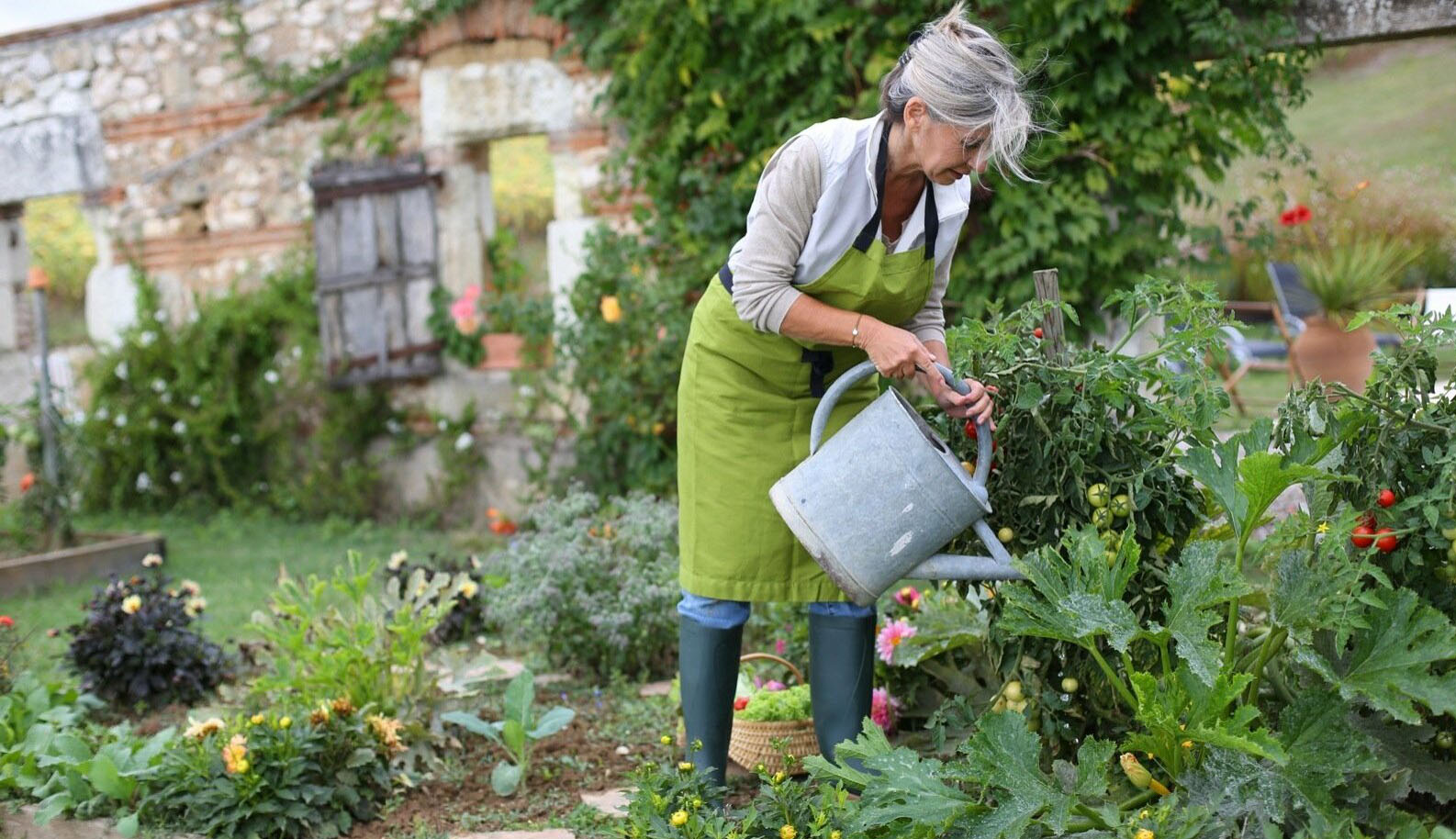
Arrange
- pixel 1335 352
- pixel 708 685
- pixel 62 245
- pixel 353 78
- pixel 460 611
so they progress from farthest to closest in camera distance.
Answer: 1. pixel 62 245
2. pixel 353 78
3. pixel 1335 352
4. pixel 460 611
5. pixel 708 685

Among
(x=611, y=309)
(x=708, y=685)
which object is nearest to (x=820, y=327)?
(x=708, y=685)

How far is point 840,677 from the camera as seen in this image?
2.40m

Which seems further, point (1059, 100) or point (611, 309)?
point (611, 309)

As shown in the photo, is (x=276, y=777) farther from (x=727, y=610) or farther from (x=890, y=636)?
(x=890, y=636)

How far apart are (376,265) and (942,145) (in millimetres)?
Answer: 5028

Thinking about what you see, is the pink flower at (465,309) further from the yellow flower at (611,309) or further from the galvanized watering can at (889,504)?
the galvanized watering can at (889,504)

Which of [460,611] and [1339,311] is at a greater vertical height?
[1339,311]

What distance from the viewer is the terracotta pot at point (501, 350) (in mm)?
6500

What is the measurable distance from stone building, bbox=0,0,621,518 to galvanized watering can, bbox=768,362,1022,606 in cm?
406

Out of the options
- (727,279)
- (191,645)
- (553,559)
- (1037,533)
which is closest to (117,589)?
(191,645)

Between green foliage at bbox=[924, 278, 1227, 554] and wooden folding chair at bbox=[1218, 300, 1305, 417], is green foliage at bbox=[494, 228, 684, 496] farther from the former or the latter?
green foliage at bbox=[924, 278, 1227, 554]

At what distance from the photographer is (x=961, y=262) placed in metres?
4.99

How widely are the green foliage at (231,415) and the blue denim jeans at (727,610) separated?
4724 millimetres

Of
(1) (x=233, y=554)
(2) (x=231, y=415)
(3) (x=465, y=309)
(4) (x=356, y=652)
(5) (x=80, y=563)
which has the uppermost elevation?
(3) (x=465, y=309)
